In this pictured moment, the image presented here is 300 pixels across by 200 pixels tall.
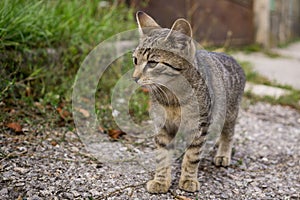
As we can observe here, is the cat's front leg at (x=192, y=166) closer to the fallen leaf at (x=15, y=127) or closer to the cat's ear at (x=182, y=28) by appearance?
the cat's ear at (x=182, y=28)

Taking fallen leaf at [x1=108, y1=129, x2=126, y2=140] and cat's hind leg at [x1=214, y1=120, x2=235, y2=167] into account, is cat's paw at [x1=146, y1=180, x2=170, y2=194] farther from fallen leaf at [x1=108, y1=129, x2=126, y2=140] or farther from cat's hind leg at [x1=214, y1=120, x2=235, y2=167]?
fallen leaf at [x1=108, y1=129, x2=126, y2=140]

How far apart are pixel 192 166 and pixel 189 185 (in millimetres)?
120

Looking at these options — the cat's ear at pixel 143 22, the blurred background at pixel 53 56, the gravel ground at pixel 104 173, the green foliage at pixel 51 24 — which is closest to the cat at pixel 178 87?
the cat's ear at pixel 143 22

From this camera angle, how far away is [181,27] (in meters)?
2.09

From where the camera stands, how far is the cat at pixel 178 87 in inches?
82.0

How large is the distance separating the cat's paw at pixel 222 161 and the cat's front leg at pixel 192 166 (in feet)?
1.47

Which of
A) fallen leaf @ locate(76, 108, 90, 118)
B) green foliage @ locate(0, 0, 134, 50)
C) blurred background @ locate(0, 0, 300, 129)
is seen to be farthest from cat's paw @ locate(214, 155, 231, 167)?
green foliage @ locate(0, 0, 134, 50)

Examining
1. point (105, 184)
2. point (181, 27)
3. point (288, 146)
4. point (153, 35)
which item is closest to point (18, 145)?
point (105, 184)

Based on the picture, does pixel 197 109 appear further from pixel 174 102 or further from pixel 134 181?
pixel 134 181

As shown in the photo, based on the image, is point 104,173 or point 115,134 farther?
point 115,134

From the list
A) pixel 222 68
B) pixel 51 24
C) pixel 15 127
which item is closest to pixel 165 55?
pixel 222 68

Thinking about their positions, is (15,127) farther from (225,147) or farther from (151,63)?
(225,147)

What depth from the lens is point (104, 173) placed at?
7.84ft

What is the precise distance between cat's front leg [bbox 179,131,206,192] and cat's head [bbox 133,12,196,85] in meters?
0.45
